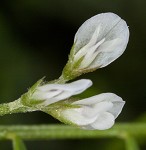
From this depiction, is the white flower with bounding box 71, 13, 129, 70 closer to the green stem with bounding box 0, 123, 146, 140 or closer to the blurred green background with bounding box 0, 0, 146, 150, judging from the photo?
the green stem with bounding box 0, 123, 146, 140

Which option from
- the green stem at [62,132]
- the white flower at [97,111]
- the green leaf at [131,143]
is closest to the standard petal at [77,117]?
the white flower at [97,111]

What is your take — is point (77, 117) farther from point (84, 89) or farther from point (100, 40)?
point (100, 40)

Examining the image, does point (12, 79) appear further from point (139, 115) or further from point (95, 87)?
point (139, 115)

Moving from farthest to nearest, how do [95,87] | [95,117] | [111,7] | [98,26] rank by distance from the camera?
[111,7], [95,87], [98,26], [95,117]

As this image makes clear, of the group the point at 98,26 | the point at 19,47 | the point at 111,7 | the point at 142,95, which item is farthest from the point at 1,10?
the point at 98,26

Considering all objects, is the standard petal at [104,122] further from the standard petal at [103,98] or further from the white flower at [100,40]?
the white flower at [100,40]

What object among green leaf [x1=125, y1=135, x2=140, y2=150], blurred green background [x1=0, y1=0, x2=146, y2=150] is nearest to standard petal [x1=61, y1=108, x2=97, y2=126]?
green leaf [x1=125, y1=135, x2=140, y2=150]
